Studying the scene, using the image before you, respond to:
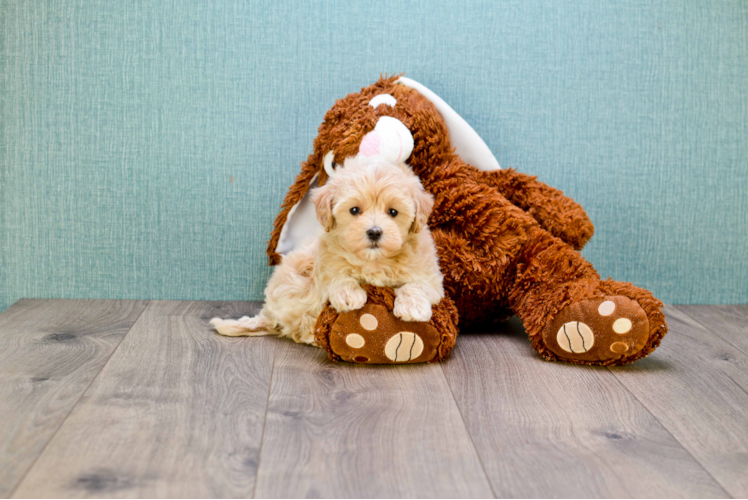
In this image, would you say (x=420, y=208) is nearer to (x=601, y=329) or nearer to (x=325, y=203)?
(x=325, y=203)

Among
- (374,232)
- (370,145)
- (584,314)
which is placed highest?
(370,145)

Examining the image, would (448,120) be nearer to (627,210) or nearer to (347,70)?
(347,70)

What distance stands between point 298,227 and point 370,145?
0.34 meters

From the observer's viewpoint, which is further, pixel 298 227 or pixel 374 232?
pixel 298 227

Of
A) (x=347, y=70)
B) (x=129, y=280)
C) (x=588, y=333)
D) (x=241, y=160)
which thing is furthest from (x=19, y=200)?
(x=588, y=333)

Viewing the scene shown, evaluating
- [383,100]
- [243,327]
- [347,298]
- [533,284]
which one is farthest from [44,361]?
[533,284]

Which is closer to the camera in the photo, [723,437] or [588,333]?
[723,437]

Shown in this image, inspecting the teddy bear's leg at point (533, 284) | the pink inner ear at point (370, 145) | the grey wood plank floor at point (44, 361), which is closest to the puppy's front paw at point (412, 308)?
the teddy bear's leg at point (533, 284)

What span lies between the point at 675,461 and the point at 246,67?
1380 mm

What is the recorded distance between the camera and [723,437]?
1130 millimetres

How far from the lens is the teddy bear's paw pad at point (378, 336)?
139cm

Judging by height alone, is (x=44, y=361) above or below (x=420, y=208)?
below

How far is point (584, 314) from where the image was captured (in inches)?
55.5

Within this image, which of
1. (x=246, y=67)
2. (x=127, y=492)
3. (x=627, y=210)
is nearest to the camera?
(x=127, y=492)
